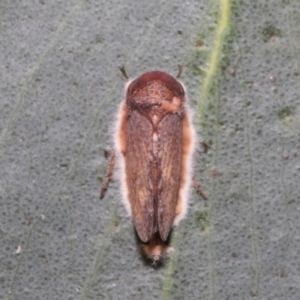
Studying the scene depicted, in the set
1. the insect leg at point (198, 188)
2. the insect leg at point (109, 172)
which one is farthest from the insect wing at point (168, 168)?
the insect leg at point (109, 172)

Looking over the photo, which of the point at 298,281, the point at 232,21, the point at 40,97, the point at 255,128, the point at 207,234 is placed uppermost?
A: the point at 232,21

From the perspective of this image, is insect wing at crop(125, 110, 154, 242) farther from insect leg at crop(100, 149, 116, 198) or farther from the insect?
insect leg at crop(100, 149, 116, 198)

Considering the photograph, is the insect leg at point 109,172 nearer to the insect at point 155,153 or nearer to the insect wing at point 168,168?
the insect at point 155,153

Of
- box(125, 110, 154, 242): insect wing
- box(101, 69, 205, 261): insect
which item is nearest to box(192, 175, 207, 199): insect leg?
box(101, 69, 205, 261): insect

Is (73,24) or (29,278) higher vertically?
(73,24)

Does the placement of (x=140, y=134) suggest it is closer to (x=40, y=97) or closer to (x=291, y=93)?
(x=40, y=97)

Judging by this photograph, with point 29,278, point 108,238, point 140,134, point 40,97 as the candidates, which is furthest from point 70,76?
point 29,278

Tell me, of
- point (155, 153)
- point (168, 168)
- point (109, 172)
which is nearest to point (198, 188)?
point (168, 168)
